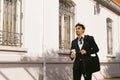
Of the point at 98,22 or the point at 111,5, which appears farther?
the point at 111,5

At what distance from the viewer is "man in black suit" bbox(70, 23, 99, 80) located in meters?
8.78

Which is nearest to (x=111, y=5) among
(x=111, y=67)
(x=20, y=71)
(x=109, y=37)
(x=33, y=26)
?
(x=109, y=37)

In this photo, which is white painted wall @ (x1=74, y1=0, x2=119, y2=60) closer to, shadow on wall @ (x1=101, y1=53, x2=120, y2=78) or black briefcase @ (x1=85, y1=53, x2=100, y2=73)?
shadow on wall @ (x1=101, y1=53, x2=120, y2=78)

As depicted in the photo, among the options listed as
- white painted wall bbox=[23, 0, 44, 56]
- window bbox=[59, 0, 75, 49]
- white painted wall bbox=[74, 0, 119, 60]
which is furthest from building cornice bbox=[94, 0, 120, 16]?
white painted wall bbox=[23, 0, 44, 56]

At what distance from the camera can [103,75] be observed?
20281 millimetres

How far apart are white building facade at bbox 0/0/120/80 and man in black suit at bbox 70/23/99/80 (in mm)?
2809

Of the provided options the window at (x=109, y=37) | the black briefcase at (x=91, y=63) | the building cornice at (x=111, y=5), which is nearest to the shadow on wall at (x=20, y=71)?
the black briefcase at (x=91, y=63)

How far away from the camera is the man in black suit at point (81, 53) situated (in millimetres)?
8781

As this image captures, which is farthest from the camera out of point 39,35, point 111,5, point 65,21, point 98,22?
point 111,5

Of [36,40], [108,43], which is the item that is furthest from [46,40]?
[108,43]

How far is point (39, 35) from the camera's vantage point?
13.1 m

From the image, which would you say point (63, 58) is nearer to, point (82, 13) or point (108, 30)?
point (82, 13)

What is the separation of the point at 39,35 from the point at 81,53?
14.9 feet

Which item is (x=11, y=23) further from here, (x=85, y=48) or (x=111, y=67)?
(x=111, y=67)
